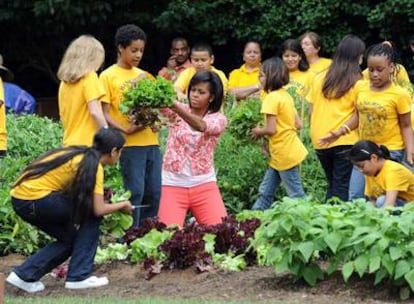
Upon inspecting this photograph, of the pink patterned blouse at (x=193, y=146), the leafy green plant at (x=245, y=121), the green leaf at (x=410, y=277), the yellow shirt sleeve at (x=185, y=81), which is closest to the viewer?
the green leaf at (x=410, y=277)

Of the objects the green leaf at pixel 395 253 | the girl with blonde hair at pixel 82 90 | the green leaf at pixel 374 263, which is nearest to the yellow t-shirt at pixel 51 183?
the girl with blonde hair at pixel 82 90

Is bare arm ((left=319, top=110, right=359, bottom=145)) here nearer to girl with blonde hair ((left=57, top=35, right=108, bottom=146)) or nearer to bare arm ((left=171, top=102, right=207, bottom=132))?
bare arm ((left=171, top=102, right=207, bottom=132))

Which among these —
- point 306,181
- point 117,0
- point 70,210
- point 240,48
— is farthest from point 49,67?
point 70,210

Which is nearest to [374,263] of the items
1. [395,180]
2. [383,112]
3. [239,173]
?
[395,180]

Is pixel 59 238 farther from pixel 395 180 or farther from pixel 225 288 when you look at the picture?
pixel 395 180

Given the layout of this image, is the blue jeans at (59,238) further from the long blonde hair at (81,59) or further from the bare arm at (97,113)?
the long blonde hair at (81,59)

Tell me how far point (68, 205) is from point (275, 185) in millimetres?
3609

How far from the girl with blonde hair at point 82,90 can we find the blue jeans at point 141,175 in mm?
462

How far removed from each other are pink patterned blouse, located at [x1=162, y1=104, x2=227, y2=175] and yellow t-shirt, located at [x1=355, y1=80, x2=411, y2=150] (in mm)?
1307

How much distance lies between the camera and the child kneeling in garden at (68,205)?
26.6ft

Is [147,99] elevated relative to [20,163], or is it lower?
elevated

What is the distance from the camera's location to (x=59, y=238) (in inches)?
331

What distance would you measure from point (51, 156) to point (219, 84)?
76.4 inches

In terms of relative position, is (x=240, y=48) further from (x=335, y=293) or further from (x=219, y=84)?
(x=335, y=293)
